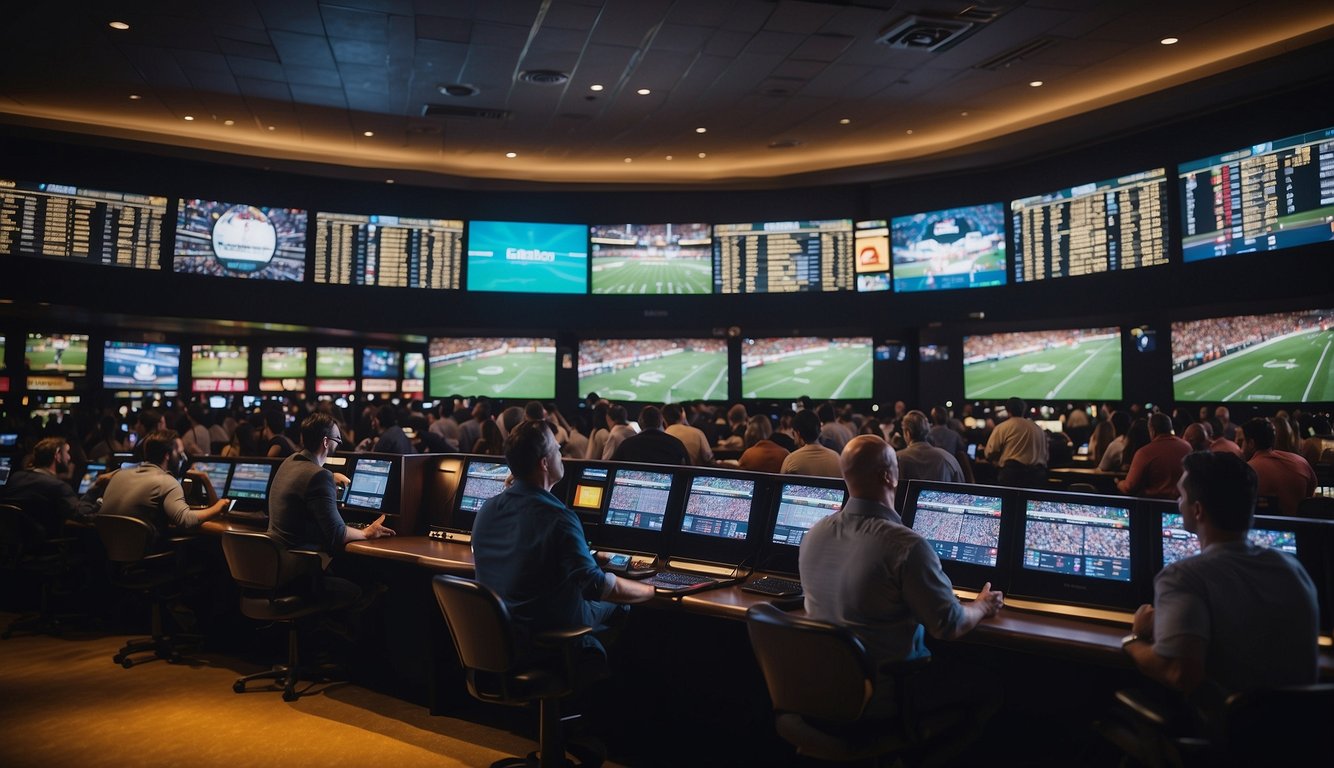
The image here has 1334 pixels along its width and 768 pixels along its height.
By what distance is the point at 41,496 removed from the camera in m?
5.53

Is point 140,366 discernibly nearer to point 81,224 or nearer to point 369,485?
point 81,224

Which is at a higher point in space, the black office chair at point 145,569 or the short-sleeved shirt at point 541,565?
the short-sleeved shirt at point 541,565

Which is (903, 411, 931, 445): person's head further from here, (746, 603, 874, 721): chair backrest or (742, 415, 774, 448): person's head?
(746, 603, 874, 721): chair backrest

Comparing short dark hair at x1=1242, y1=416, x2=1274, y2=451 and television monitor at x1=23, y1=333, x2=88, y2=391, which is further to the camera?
television monitor at x1=23, y1=333, x2=88, y2=391

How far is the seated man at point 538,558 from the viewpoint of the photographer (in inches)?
119

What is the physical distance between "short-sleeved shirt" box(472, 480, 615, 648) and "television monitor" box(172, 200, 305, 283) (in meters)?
8.77

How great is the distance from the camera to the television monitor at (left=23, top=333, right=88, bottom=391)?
394 inches

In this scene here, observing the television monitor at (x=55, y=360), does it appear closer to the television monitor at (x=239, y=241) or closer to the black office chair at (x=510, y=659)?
the television monitor at (x=239, y=241)

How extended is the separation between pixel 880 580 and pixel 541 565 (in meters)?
1.21

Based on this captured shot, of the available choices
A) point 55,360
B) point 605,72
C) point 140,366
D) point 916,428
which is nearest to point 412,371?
point 140,366

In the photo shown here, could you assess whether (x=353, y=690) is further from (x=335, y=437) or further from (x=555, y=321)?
(x=555, y=321)

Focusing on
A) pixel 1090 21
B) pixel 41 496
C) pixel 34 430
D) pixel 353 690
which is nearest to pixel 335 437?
pixel 353 690

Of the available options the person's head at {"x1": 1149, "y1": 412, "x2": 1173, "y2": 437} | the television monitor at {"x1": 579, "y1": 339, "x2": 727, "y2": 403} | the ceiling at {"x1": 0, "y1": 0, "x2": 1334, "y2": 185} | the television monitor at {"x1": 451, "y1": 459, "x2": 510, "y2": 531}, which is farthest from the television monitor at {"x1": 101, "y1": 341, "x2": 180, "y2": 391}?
the person's head at {"x1": 1149, "y1": 412, "x2": 1173, "y2": 437}

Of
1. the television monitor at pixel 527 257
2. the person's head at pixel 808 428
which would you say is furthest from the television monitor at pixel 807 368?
the person's head at pixel 808 428
